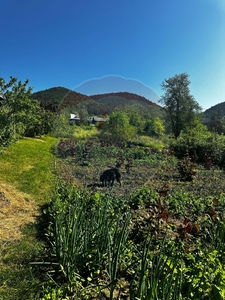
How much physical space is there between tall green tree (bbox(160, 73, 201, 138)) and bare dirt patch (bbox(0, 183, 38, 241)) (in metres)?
24.8

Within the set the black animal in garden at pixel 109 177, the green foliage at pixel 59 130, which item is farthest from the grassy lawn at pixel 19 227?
the green foliage at pixel 59 130

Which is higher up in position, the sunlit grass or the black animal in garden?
the sunlit grass

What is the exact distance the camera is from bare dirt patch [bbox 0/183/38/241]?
11.4 feet

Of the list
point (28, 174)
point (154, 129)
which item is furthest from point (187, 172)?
point (154, 129)

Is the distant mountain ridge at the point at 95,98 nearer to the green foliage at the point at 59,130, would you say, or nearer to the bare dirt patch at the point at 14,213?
the green foliage at the point at 59,130

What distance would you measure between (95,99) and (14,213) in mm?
56131

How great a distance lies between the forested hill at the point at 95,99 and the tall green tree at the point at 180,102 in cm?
2393

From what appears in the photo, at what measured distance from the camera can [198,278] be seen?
1.84 m

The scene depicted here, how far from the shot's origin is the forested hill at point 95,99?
53028mm

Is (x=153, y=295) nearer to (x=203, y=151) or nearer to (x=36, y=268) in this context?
(x=36, y=268)

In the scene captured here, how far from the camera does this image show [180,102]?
27766 millimetres

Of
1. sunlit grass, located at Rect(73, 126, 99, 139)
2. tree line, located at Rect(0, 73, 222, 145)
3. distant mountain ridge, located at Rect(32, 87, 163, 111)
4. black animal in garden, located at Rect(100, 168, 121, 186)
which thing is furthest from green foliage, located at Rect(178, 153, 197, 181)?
distant mountain ridge, located at Rect(32, 87, 163, 111)

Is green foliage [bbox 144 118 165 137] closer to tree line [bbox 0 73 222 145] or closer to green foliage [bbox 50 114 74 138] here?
tree line [bbox 0 73 222 145]

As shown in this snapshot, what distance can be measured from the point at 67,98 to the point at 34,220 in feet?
170
